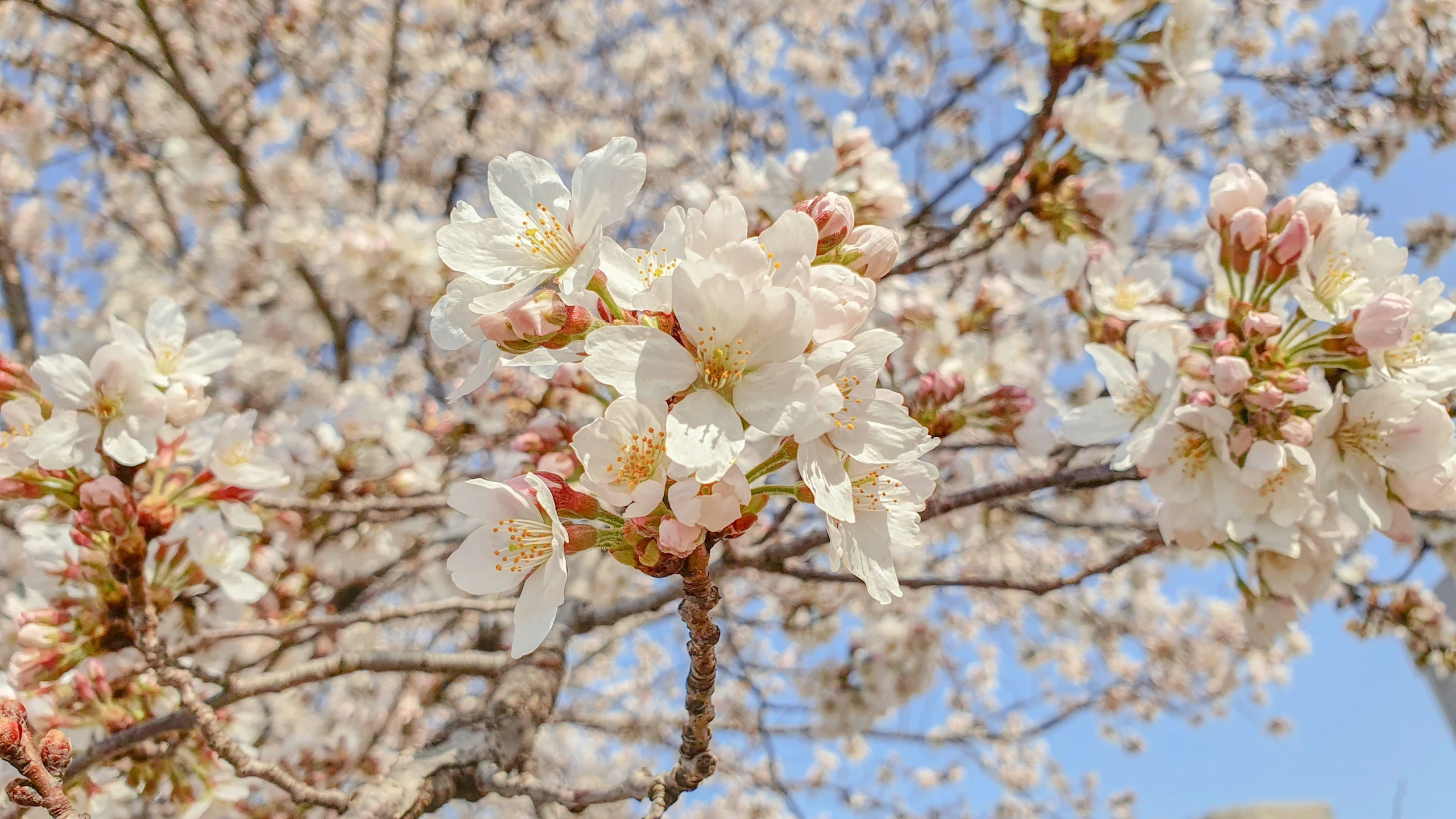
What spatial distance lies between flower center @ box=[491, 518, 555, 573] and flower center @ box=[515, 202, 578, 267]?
14.0 inches

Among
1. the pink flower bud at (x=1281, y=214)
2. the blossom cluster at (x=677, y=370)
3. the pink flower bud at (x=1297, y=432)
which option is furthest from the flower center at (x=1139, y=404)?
the blossom cluster at (x=677, y=370)

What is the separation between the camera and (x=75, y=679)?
1586 mm

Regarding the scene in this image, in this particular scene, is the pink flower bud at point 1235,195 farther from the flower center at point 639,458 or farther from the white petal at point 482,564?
the white petal at point 482,564

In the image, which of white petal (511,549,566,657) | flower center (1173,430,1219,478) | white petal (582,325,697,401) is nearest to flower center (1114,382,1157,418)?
flower center (1173,430,1219,478)

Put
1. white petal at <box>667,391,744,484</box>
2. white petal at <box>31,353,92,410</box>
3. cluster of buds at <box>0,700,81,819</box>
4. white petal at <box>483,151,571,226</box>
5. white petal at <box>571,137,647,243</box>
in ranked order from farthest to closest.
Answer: white petal at <box>31,353,92,410</box>
white petal at <box>483,151,571,226</box>
white petal at <box>571,137,647,243</box>
cluster of buds at <box>0,700,81,819</box>
white petal at <box>667,391,744,484</box>

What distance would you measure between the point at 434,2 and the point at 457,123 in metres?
0.88

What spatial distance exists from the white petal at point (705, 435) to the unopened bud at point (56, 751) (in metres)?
0.84

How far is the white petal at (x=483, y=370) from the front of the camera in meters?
0.91

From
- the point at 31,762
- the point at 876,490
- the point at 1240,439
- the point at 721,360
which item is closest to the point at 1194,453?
the point at 1240,439

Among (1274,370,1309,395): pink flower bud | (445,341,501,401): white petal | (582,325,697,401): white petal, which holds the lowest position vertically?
(1274,370,1309,395): pink flower bud

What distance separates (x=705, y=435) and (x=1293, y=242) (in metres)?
1.21

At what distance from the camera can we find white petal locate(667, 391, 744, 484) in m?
0.74

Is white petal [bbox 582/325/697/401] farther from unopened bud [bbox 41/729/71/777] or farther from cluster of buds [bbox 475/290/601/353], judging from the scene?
unopened bud [bbox 41/729/71/777]

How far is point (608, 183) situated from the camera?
3.12 ft
